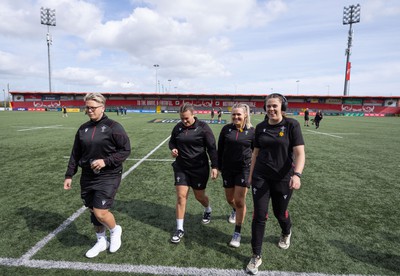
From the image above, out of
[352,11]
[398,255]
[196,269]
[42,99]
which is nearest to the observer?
[196,269]

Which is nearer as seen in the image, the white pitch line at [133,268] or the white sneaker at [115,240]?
the white pitch line at [133,268]

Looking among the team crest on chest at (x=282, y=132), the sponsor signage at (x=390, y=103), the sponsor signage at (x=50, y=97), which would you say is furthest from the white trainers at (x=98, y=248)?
the sponsor signage at (x=390, y=103)

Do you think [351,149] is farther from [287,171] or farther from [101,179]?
[101,179]

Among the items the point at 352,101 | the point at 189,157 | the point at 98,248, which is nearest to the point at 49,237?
the point at 98,248

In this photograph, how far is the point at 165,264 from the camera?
2.94 m

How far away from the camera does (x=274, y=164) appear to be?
9.39 feet

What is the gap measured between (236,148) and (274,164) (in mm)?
719

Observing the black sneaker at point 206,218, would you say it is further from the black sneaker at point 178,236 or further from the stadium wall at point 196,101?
the stadium wall at point 196,101

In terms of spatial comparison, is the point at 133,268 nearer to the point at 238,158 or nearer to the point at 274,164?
the point at 238,158

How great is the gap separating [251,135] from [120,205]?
293 cm

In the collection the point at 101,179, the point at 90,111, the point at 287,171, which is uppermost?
the point at 90,111

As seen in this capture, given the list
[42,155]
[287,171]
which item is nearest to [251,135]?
[287,171]

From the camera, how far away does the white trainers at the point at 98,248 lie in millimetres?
3064

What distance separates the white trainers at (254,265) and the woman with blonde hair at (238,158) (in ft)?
1.69
